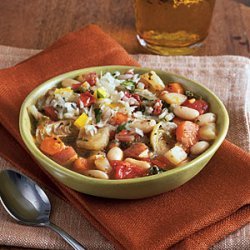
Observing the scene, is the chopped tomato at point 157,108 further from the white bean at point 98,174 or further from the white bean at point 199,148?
the white bean at point 98,174

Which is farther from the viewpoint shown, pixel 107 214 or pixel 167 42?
pixel 167 42

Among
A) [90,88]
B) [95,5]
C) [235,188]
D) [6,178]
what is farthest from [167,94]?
[95,5]

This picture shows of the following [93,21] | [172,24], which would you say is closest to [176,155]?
[172,24]

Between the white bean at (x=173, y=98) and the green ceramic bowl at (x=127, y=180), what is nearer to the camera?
the green ceramic bowl at (x=127, y=180)

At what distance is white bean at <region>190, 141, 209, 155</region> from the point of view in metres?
1.59

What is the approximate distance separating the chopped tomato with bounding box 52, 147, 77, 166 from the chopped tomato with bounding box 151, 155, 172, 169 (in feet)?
0.62

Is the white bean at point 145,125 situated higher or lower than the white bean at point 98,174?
higher

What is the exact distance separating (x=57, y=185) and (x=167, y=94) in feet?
1.26

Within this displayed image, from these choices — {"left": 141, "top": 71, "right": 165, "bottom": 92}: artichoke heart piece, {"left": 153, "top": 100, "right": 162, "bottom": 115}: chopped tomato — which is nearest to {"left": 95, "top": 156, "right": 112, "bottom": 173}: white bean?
{"left": 153, "top": 100, "right": 162, "bottom": 115}: chopped tomato

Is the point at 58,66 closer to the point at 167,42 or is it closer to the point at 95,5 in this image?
the point at 167,42

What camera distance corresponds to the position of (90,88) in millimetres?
1771

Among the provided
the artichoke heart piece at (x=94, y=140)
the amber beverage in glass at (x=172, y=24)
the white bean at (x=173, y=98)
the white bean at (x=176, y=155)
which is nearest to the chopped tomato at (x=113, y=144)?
the artichoke heart piece at (x=94, y=140)

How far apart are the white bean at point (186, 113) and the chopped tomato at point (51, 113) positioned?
31 centimetres

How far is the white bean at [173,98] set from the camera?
5.72 ft
